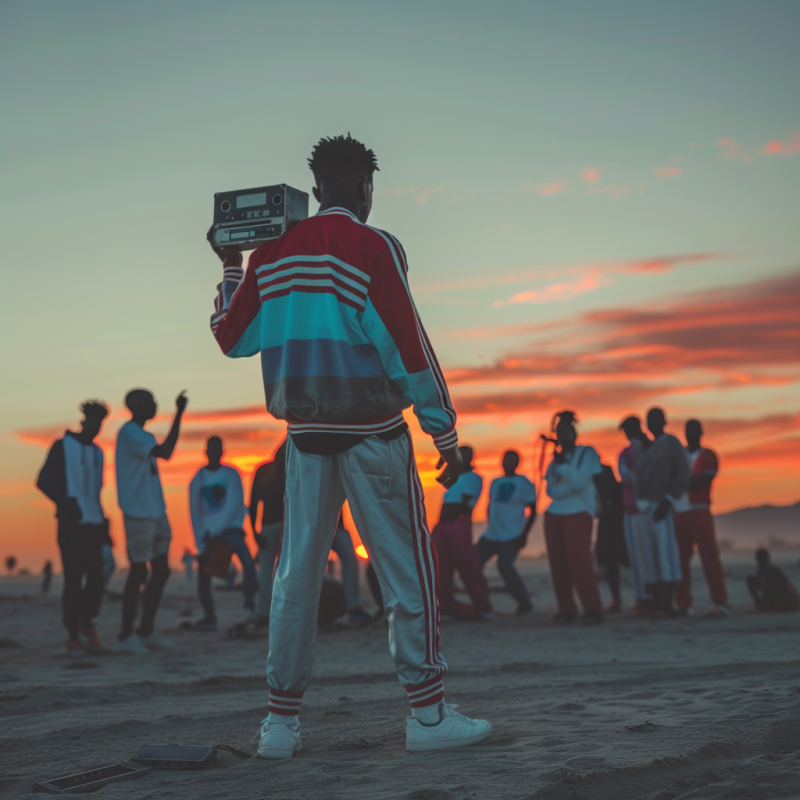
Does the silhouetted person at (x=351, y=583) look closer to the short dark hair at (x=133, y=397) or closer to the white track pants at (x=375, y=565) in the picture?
the short dark hair at (x=133, y=397)

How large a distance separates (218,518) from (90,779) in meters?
7.36

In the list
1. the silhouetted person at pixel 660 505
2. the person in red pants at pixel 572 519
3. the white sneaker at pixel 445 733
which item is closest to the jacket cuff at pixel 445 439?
the white sneaker at pixel 445 733

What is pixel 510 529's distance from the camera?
11.4m

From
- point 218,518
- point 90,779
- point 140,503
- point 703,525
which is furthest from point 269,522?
point 90,779

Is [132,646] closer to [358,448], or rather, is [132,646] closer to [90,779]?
[90,779]

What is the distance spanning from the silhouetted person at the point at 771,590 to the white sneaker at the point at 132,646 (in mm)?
7113

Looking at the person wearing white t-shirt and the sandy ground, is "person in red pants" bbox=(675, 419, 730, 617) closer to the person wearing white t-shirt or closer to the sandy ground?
the sandy ground

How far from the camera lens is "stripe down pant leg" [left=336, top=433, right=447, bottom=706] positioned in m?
3.62

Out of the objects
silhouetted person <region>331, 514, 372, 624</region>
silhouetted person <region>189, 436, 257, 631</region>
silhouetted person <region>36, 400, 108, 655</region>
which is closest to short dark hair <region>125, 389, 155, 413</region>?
silhouetted person <region>36, 400, 108, 655</region>

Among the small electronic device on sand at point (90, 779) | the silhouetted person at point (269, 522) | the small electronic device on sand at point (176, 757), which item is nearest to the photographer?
the small electronic device on sand at point (90, 779)

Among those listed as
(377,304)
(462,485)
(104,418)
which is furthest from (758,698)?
(462,485)

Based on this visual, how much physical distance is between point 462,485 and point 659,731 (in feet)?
25.0

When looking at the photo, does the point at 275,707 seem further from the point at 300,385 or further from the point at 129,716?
the point at 129,716

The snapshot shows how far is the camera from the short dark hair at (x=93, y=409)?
8.52 metres
